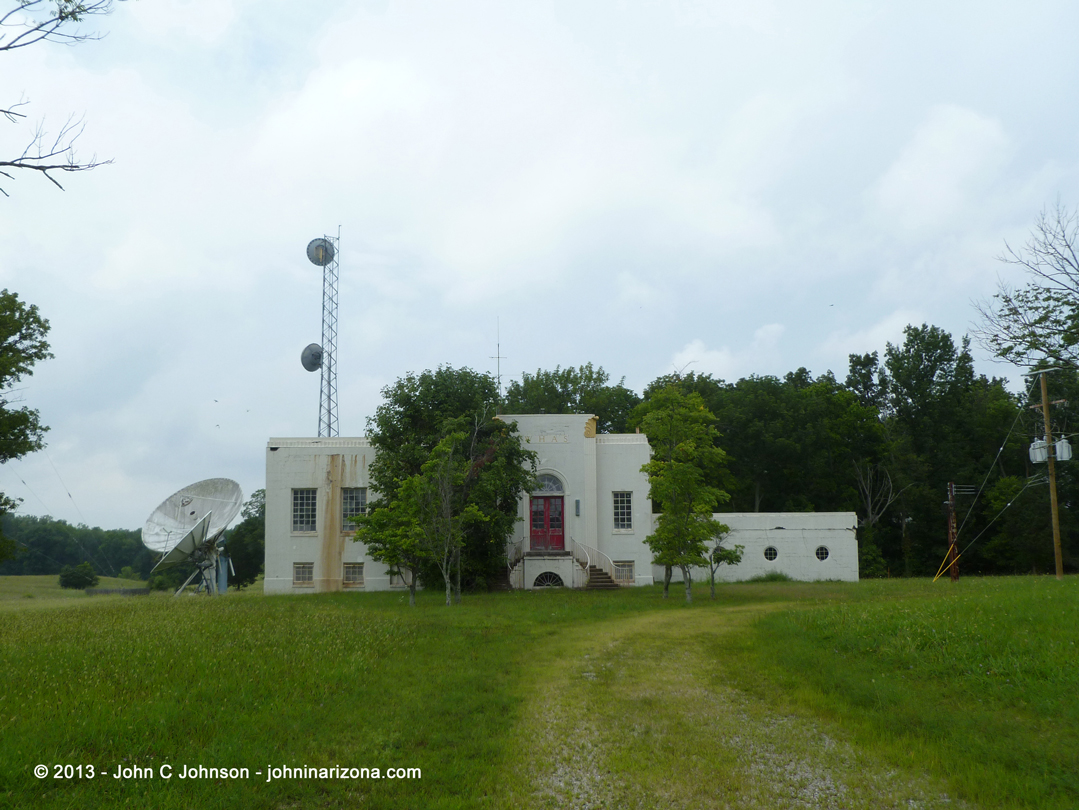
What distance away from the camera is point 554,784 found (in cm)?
695

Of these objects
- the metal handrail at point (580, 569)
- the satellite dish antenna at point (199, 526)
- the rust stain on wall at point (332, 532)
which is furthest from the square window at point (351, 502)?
the metal handrail at point (580, 569)

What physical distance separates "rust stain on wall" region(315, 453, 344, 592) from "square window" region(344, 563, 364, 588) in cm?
22

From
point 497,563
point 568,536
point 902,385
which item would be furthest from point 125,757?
point 902,385

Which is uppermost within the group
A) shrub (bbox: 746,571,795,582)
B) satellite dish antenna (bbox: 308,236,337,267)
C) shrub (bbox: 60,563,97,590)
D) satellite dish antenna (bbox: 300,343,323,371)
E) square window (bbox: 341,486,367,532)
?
satellite dish antenna (bbox: 308,236,337,267)

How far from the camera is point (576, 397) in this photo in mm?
49531

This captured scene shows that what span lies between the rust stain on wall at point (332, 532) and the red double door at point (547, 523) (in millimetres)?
7155

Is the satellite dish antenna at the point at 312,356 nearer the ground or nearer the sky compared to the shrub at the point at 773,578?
nearer the sky

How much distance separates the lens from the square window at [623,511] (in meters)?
28.4

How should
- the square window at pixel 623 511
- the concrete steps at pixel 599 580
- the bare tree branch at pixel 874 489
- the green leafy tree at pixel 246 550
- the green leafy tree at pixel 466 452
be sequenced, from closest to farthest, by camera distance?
the green leafy tree at pixel 466 452, the concrete steps at pixel 599 580, the square window at pixel 623 511, the bare tree branch at pixel 874 489, the green leafy tree at pixel 246 550

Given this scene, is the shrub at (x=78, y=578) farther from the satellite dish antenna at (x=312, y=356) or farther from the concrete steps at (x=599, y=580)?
the concrete steps at (x=599, y=580)

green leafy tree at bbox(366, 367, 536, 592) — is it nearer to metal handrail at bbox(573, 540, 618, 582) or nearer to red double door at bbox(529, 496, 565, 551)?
red double door at bbox(529, 496, 565, 551)

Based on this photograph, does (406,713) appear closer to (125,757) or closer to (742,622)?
(125,757)

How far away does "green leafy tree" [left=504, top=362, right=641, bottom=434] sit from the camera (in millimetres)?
47500

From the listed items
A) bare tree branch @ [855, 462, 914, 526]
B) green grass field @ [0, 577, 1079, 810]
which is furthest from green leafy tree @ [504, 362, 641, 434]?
green grass field @ [0, 577, 1079, 810]
